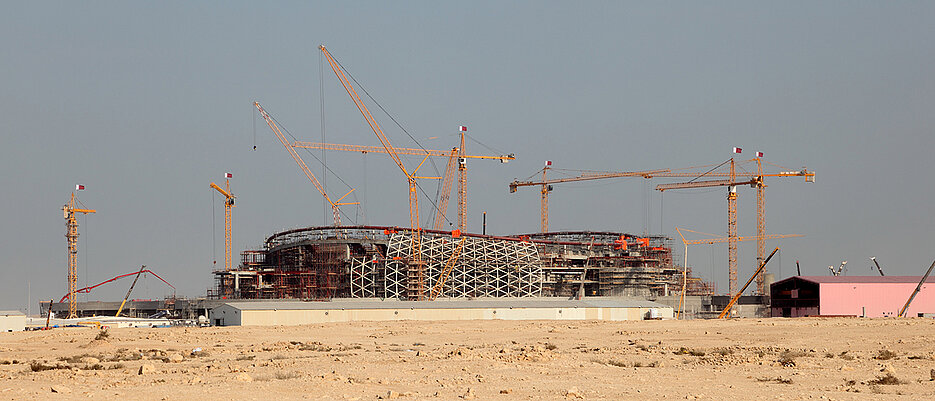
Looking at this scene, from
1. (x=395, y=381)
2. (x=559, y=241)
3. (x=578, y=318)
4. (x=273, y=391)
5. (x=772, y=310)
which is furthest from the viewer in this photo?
(x=559, y=241)

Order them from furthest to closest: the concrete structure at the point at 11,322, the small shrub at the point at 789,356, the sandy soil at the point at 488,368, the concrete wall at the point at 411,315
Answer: the concrete wall at the point at 411,315 → the concrete structure at the point at 11,322 → the small shrub at the point at 789,356 → the sandy soil at the point at 488,368

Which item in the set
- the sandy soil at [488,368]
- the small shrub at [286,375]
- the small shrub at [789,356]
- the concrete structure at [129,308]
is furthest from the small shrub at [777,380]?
the concrete structure at [129,308]

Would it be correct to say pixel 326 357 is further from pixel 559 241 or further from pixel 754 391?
pixel 559 241

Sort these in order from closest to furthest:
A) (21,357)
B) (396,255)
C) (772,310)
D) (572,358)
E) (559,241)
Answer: (572,358) < (21,357) < (772,310) < (396,255) < (559,241)

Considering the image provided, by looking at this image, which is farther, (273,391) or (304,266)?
(304,266)

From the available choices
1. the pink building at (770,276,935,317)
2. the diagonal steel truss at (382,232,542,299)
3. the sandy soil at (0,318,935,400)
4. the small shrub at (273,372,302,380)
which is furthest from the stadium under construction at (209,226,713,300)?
the small shrub at (273,372,302,380)

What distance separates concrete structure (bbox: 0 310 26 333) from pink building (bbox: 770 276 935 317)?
8779 centimetres

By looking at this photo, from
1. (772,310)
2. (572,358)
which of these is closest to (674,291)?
(772,310)

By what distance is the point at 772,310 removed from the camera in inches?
5236

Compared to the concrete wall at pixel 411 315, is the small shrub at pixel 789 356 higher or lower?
higher

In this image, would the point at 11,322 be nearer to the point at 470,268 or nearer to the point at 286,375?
the point at 286,375

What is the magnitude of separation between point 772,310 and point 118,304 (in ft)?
328

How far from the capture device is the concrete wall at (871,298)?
121000 mm

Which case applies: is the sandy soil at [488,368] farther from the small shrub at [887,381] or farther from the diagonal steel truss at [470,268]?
the diagonal steel truss at [470,268]
